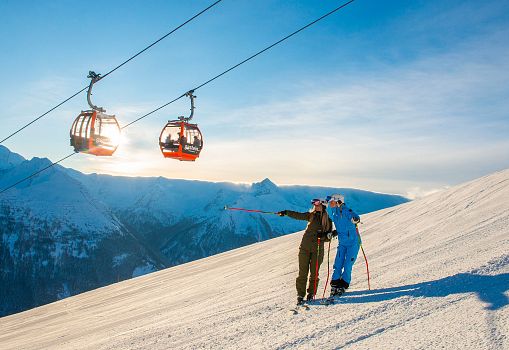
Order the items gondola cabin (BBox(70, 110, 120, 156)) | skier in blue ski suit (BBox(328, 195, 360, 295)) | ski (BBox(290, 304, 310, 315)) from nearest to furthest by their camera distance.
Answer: ski (BBox(290, 304, 310, 315))
skier in blue ski suit (BBox(328, 195, 360, 295))
gondola cabin (BBox(70, 110, 120, 156))

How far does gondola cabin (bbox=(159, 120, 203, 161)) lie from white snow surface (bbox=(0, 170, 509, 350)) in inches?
179

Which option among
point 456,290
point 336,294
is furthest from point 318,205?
point 456,290

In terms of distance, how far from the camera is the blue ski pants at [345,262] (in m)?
8.29

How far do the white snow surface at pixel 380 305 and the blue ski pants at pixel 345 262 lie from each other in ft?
1.09

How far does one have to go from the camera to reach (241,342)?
22.1 feet

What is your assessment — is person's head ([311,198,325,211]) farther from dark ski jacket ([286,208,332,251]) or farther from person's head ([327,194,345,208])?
person's head ([327,194,345,208])

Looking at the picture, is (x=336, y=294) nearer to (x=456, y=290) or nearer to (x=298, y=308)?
(x=298, y=308)

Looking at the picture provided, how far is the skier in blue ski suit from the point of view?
27.2ft

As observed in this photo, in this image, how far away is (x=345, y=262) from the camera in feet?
27.3

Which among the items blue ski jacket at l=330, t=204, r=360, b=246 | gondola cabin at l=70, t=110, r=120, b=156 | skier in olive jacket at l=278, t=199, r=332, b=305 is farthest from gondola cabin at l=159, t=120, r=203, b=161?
blue ski jacket at l=330, t=204, r=360, b=246

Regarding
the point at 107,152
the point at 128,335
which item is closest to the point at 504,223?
the point at 128,335

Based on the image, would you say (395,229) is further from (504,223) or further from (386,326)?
(386,326)

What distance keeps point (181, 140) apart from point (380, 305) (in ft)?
33.0

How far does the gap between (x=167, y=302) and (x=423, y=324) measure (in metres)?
8.88
